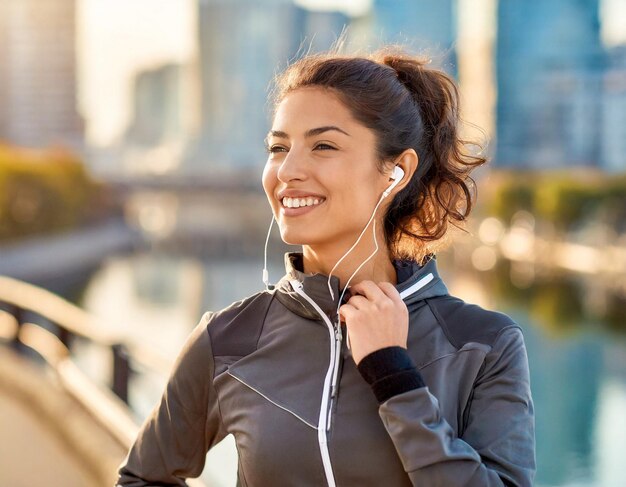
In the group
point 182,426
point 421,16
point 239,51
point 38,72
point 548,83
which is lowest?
point 548,83

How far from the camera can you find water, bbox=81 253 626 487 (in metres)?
14.4

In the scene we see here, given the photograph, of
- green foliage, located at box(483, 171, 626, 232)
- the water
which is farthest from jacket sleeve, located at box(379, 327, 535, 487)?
green foliage, located at box(483, 171, 626, 232)

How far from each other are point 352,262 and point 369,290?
0.13 metres

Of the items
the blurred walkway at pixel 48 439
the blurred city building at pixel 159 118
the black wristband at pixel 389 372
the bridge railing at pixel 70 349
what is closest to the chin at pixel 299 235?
the black wristband at pixel 389 372

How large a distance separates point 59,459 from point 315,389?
11.4 feet

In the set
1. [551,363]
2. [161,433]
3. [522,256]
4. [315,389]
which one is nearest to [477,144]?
[315,389]

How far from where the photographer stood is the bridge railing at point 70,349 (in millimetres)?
4352

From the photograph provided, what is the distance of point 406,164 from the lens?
1879 mm

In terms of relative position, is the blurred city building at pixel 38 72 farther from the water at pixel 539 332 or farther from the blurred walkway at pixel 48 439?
the blurred walkway at pixel 48 439

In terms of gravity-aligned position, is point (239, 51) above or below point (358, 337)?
above

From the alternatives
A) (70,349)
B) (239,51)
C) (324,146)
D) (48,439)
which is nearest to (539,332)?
(70,349)

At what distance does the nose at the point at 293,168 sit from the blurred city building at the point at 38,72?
103 meters

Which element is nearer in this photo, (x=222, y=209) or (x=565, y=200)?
(x=565, y=200)

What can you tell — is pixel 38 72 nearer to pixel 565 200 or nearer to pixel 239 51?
pixel 239 51
